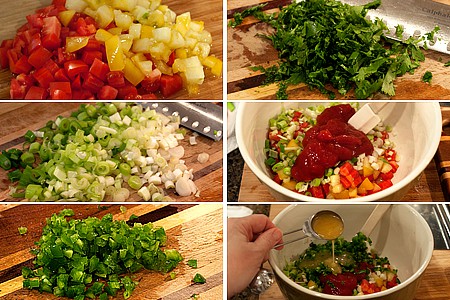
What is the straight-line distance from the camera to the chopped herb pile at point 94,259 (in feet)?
4.95

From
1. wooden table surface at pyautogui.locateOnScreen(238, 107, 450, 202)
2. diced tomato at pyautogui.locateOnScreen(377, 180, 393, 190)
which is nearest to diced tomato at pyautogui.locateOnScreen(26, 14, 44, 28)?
wooden table surface at pyautogui.locateOnScreen(238, 107, 450, 202)

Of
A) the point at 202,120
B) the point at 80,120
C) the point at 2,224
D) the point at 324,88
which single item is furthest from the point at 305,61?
the point at 2,224

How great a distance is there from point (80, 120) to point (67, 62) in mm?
215

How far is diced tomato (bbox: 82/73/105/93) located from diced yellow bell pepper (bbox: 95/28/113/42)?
5.1 inches

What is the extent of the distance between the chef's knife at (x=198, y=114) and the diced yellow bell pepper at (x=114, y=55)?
15 centimetres

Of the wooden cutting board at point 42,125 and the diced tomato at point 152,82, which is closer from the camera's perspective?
the wooden cutting board at point 42,125

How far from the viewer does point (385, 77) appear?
1.89 metres

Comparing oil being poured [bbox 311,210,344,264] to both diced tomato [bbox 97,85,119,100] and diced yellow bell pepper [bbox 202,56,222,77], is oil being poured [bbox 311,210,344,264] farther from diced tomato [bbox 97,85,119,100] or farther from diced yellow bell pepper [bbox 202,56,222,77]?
diced tomato [bbox 97,85,119,100]

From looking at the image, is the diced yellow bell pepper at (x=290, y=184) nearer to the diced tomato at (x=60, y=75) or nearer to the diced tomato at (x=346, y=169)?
the diced tomato at (x=346, y=169)

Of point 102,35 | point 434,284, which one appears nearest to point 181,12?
point 102,35

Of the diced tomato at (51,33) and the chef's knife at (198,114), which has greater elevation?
the diced tomato at (51,33)

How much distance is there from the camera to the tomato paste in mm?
1625

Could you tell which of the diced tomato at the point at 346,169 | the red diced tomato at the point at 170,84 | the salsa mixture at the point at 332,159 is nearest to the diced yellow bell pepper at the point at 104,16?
the red diced tomato at the point at 170,84

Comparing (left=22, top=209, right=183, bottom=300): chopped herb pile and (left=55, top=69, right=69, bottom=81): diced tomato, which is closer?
(left=22, top=209, right=183, bottom=300): chopped herb pile
